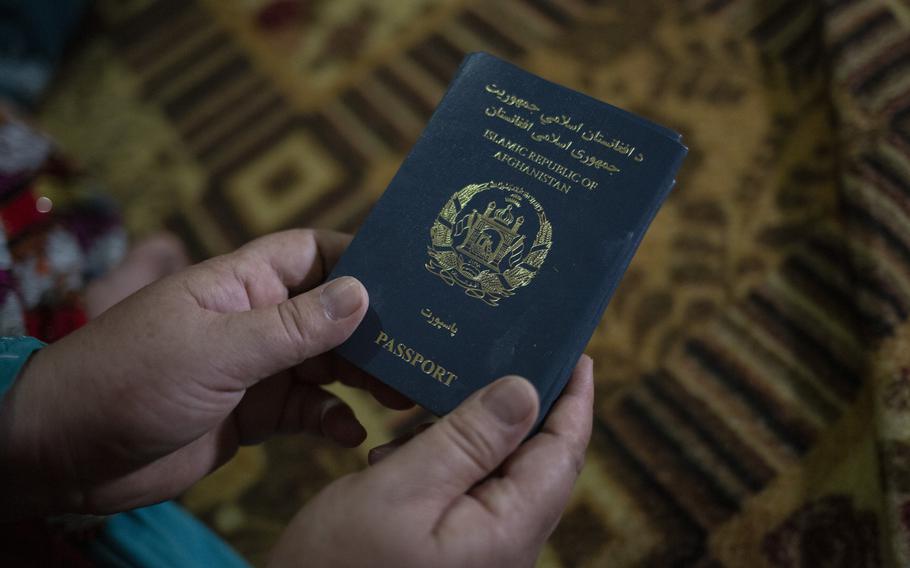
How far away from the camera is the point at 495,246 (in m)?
0.62

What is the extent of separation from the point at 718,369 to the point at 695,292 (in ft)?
0.41

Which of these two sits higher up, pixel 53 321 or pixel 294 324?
pixel 294 324

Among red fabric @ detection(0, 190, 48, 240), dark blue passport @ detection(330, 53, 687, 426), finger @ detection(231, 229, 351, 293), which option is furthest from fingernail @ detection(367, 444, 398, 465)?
red fabric @ detection(0, 190, 48, 240)

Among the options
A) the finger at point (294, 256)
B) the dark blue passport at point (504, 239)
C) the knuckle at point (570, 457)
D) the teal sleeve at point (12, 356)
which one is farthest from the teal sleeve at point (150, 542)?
the knuckle at point (570, 457)

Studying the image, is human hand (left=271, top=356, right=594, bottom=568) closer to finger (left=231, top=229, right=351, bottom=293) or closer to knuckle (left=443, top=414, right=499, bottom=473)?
knuckle (left=443, top=414, right=499, bottom=473)

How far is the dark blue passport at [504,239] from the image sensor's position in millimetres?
595

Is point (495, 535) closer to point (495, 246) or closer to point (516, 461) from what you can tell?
point (516, 461)

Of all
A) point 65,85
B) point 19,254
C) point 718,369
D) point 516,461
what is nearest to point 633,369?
point 718,369

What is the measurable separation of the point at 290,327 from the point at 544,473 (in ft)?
0.82

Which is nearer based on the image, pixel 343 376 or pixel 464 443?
pixel 464 443

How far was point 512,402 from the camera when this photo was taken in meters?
0.54

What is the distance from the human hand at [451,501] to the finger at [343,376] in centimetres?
20

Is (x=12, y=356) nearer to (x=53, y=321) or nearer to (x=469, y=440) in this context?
(x=53, y=321)

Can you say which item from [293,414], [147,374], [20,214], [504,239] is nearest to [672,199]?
[504,239]
